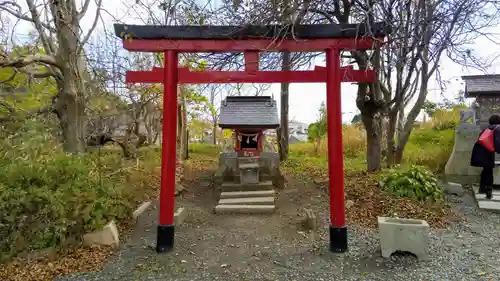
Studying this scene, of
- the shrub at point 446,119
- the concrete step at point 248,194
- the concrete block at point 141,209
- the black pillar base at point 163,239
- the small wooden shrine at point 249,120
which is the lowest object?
the black pillar base at point 163,239

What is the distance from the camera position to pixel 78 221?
4602 mm

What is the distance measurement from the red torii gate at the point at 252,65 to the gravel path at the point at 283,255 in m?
0.34

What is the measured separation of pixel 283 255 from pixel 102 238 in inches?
93.9

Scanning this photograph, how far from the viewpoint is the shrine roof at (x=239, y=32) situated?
4309 millimetres

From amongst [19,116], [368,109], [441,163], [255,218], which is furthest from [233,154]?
[441,163]

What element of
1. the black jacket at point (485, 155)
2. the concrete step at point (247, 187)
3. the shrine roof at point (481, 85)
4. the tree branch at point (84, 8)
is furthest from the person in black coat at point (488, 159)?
the tree branch at point (84, 8)

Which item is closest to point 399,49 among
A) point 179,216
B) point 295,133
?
point 179,216

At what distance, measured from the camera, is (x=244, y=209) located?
623 cm

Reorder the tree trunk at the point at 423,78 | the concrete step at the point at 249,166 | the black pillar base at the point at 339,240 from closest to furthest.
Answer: the black pillar base at the point at 339,240
the tree trunk at the point at 423,78
the concrete step at the point at 249,166

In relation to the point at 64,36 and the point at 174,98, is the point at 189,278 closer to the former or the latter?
the point at 174,98

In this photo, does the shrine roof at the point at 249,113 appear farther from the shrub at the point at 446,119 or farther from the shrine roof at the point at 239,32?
the shrub at the point at 446,119

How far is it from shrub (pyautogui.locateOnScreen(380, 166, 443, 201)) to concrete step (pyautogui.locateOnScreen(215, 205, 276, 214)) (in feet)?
7.32

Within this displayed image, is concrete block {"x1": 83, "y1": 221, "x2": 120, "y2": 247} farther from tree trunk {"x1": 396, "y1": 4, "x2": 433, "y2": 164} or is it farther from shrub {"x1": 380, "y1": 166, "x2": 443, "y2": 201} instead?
tree trunk {"x1": 396, "y1": 4, "x2": 433, "y2": 164}

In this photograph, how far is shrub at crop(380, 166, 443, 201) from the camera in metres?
6.14
